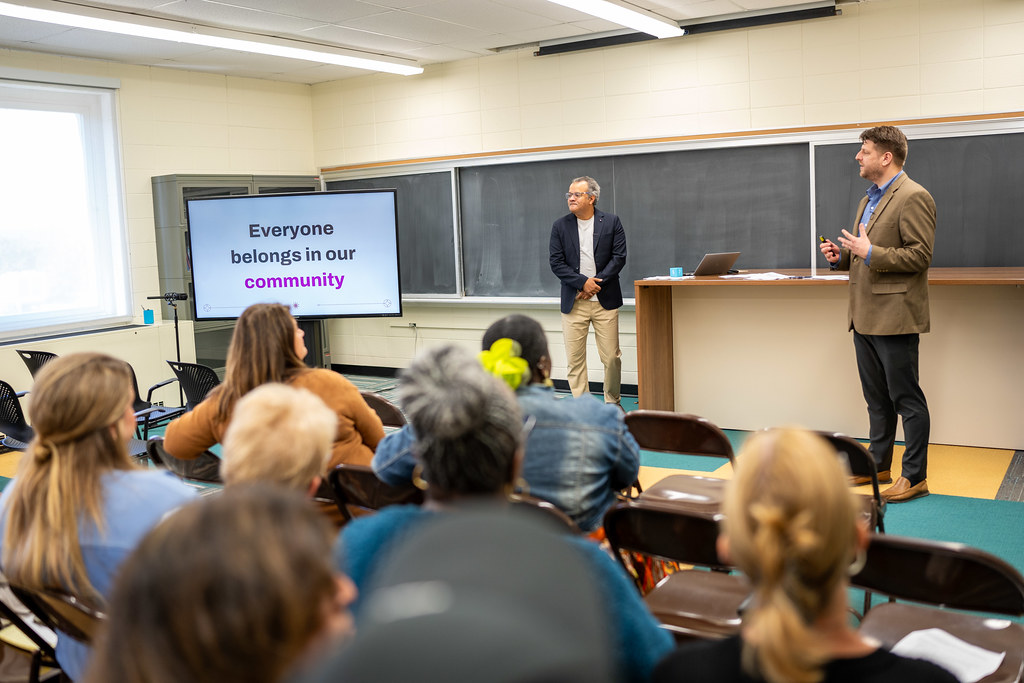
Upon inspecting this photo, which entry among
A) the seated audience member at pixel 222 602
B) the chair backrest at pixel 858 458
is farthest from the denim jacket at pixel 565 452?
the seated audience member at pixel 222 602

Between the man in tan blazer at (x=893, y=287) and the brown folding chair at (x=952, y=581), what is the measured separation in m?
2.32

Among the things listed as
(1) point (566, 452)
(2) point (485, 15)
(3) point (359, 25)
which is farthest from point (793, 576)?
(3) point (359, 25)

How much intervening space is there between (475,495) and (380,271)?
14.7ft

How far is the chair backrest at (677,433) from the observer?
3053 mm

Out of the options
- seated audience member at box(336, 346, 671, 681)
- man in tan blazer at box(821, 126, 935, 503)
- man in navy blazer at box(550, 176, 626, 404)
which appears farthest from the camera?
man in navy blazer at box(550, 176, 626, 404)

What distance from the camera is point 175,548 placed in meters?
0.66

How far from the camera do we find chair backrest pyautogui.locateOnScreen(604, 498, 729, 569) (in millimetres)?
2047

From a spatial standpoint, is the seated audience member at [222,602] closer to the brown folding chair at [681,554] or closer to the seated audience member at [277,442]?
A: the seated audience member at [277,442]

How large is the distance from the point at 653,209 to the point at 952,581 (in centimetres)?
519

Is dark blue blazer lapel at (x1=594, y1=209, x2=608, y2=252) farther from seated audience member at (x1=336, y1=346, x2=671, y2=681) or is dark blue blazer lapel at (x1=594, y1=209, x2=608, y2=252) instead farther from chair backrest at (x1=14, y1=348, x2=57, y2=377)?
seated audience member at (x1=336, y1=346, x2=671, y2=681)

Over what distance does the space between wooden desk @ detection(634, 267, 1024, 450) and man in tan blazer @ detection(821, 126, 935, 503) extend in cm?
47

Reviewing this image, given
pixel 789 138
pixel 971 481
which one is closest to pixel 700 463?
pixel 971 481

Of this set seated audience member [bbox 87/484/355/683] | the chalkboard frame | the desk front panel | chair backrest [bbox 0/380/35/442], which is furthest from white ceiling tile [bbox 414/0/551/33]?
seated audience member [bbox 87/484/355/683]

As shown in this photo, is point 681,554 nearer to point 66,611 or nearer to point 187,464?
point 66,611
